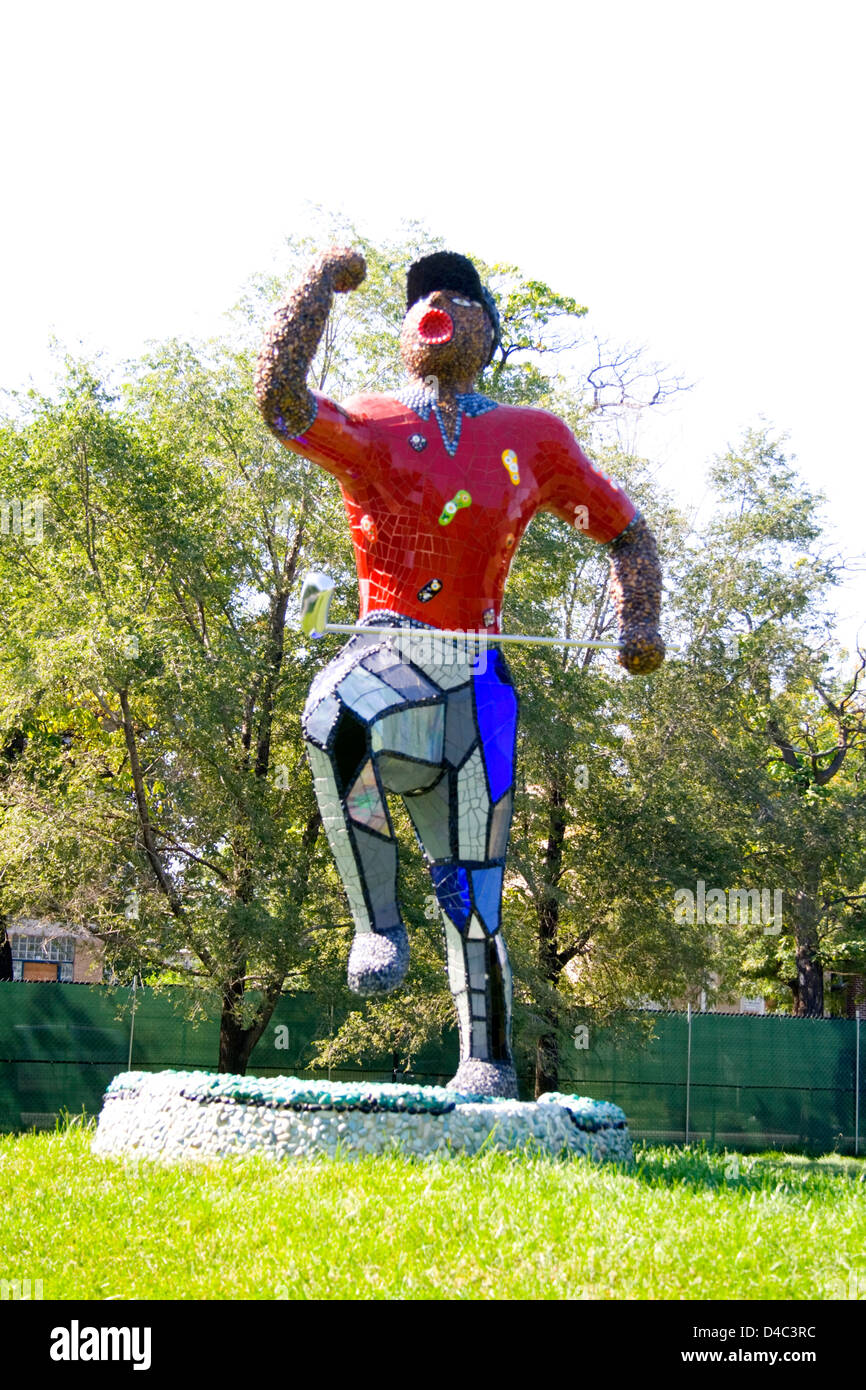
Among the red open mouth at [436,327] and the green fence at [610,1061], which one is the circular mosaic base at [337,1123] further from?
the green fence at [610,1061]

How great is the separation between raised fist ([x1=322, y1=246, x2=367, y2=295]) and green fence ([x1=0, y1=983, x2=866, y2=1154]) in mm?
7783

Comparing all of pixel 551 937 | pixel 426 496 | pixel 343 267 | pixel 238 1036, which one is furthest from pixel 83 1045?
pixel 343 267

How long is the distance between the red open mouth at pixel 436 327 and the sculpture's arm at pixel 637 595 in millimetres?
1268

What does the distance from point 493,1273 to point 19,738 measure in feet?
44.3

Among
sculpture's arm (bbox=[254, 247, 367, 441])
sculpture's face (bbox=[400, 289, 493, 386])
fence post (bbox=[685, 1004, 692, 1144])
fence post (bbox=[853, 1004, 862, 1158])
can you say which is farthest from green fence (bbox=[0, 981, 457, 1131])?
sculpture's arm (bbox=[254, 247, 367, 441])

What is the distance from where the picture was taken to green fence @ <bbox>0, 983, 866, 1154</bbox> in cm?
1434

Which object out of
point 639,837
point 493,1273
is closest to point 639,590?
point 493,1273

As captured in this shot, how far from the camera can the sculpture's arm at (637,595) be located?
657cm

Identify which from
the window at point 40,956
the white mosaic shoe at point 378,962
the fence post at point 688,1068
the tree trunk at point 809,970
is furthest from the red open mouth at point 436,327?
the tree trunk at point 809,970

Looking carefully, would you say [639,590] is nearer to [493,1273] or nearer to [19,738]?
[493,1273]

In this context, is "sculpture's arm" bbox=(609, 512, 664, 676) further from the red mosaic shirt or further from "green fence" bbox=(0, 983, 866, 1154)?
"green fence" bbox=(0, 983, 866, 1154)

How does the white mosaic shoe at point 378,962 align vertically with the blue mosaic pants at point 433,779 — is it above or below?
below

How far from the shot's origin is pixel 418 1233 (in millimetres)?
4395

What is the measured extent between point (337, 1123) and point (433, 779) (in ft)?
5.01
